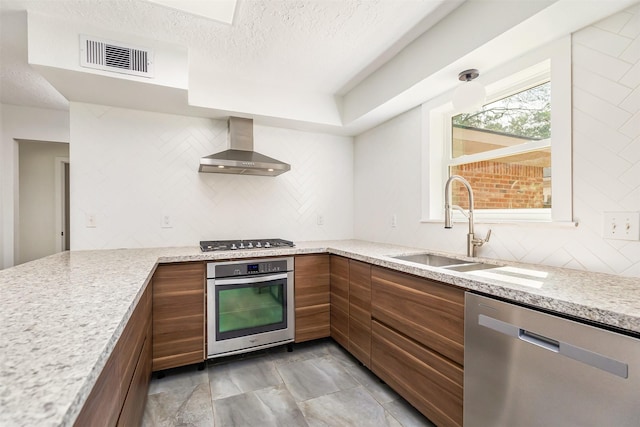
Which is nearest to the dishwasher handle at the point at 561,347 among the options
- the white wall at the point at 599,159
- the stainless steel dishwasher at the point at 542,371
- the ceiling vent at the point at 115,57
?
the stainless steel dishwasher at the point at 542,371

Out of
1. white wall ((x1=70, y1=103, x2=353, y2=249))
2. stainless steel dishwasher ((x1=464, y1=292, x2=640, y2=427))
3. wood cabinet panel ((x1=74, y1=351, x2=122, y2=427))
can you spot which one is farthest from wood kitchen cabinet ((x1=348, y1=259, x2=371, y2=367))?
wood cabinet panel ((x1=74, y1=351, x2=122, y2=427))

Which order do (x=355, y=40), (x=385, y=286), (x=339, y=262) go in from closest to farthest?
1. (x=385, y=286)
2. (x=355, y=40)
3. (x=339, y=262)

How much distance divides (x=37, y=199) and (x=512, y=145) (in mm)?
6003

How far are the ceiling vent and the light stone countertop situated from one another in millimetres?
1212

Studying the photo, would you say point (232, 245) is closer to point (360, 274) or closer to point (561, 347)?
point (360, 274)

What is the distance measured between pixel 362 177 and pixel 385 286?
5.23ft

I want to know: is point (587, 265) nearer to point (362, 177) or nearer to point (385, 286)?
point (385, 286)

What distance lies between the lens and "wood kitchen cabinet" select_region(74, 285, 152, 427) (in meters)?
0.69

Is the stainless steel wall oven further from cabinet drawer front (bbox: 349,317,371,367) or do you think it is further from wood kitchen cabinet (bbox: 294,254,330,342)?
cabinet drawer front (bbox: 349,317,371,367)

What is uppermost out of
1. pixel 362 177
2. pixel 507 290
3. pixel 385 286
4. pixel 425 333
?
pixel 362 177

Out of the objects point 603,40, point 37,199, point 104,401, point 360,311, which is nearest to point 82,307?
point 104,401

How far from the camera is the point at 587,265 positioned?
141 cm

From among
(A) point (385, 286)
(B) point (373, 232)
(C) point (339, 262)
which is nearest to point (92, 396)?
(A) point (385, 286)

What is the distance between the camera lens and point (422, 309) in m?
1.55
